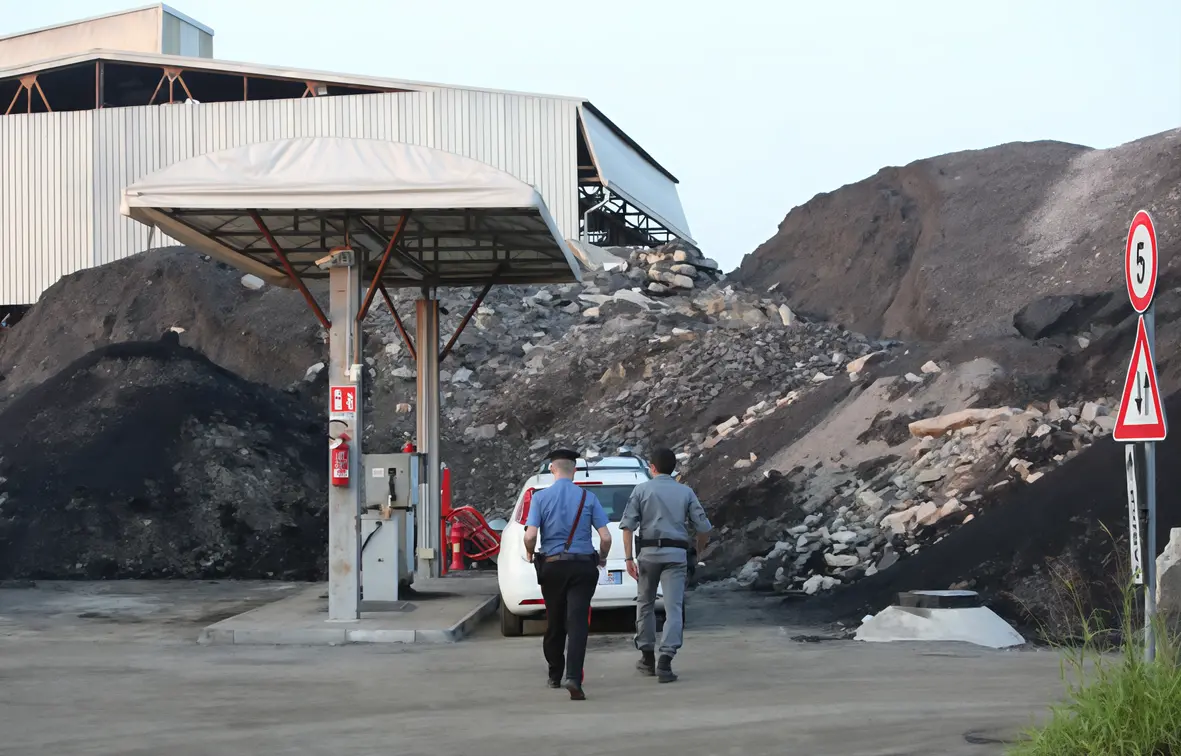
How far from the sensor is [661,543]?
10945 mm

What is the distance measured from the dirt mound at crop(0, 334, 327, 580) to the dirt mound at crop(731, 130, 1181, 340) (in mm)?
18422

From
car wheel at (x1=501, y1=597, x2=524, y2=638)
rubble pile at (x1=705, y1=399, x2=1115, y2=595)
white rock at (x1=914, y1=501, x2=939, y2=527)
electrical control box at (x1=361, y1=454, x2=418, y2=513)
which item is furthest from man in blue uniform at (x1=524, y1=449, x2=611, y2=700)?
white rock at (x1=914, y1=501, x2=939, y2=527)

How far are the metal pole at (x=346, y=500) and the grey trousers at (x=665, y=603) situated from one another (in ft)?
15.5

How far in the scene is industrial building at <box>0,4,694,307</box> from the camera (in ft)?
141

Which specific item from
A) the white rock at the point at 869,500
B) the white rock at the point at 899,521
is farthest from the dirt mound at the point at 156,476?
the white rock at the point at 899,521

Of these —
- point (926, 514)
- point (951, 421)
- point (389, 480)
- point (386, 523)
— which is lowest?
point (926, 514)

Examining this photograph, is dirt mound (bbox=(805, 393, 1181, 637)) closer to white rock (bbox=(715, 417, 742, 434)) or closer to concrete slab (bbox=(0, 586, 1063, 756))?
concrete slab (bbox=(0, 586, 1063, 756))

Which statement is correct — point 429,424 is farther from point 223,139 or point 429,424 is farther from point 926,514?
point 223,139

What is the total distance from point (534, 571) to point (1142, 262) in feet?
24.8

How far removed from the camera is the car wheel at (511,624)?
1450cm

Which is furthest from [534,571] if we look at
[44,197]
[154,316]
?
[44,197]

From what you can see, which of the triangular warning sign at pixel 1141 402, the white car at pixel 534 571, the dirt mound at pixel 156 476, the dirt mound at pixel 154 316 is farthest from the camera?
the dirt mound at pixel 154 316

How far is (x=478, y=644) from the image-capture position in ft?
45.5

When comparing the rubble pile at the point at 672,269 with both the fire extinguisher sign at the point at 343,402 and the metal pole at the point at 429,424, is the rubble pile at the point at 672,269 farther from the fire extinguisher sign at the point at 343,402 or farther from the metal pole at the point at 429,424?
the fire extinguisher sign at the point at 343,402
